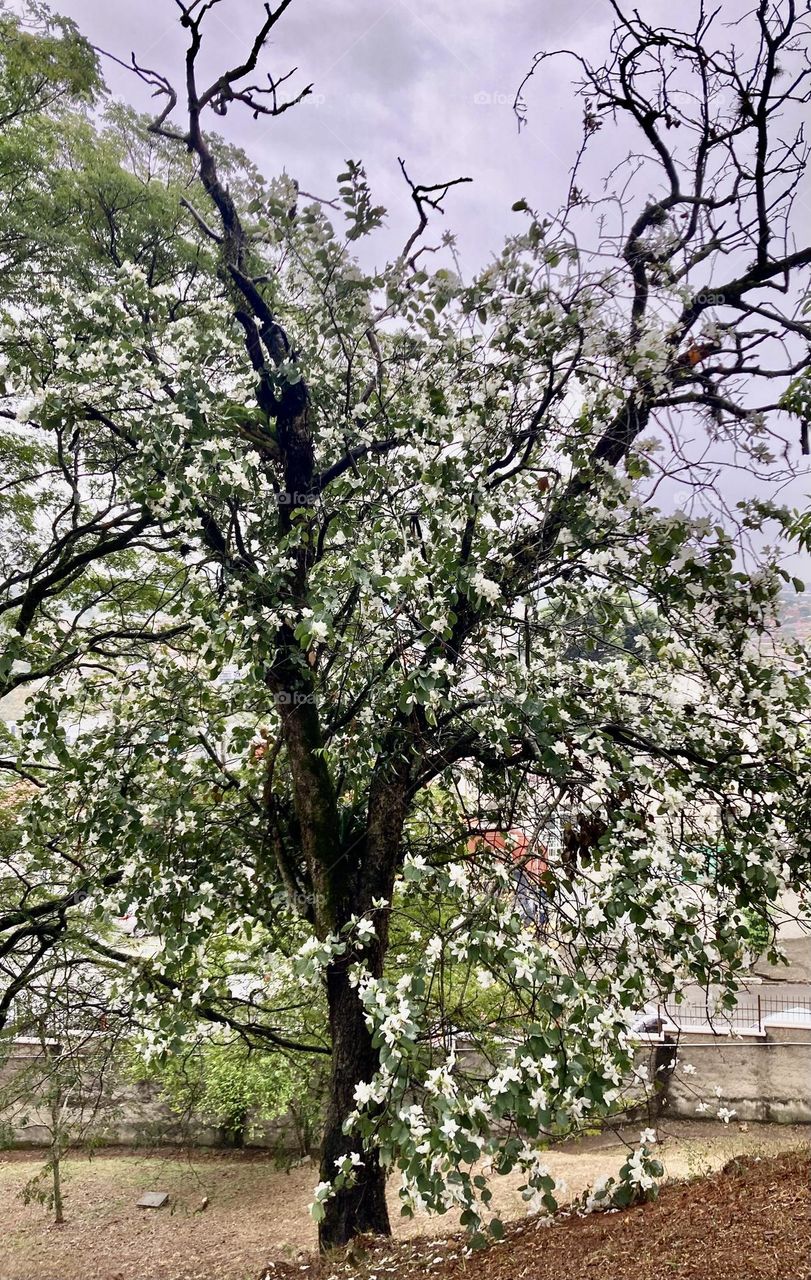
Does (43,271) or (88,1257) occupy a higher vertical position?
(43,271)

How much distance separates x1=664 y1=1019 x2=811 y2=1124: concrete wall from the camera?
13.6 meters

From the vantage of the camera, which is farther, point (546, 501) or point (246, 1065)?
point (246, 1065)

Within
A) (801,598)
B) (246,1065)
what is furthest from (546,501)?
(246,1065)

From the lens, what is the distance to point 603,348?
4.20 metres

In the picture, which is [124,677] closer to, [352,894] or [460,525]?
[352,894]

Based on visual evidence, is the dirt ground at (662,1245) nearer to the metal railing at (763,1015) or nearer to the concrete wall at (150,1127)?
the metal railing at (763,1015)

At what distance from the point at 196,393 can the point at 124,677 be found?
2.70 metres

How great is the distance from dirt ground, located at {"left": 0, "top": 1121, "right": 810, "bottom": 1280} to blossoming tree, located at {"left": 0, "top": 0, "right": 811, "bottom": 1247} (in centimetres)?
486

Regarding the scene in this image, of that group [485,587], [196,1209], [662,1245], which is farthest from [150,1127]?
[485,587]

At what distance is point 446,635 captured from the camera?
4.27 metres

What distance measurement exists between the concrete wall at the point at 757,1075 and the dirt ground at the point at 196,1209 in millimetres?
275
